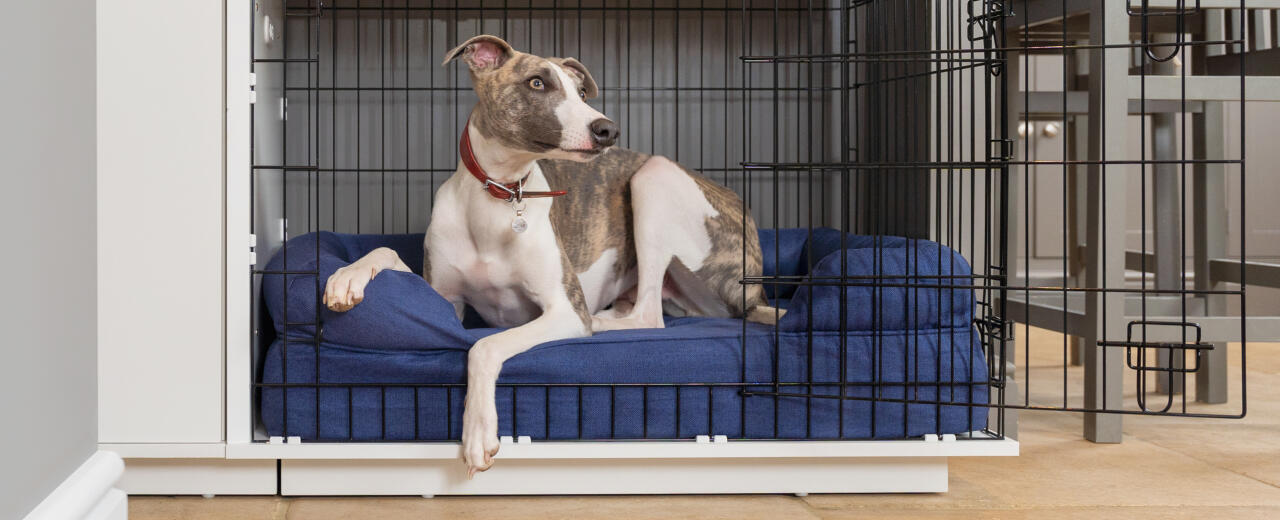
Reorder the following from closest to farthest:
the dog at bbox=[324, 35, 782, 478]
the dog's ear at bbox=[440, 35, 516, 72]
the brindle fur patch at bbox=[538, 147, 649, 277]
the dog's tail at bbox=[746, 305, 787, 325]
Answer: the dog at bbox=[324, 35, 782, 478]
the dog's ear at bbox=[440, 35, 516, 72]
the dog's tail at bbox=[746, 305, 787, 325]
the brindle fur patch at bbox=[538, 147, 649, 277]

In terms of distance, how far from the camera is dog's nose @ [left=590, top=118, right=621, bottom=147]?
2186 mm

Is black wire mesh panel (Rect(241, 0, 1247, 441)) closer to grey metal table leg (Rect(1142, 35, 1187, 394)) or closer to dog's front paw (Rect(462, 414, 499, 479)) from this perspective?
grey metal table leg (Rect(1142, 35, 1187, 394))

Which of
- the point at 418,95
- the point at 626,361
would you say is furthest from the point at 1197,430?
the point at 418,95

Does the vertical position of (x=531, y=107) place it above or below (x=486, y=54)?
below

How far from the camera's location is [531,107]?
2246mm

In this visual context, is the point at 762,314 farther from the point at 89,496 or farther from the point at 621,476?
the point at 89,496

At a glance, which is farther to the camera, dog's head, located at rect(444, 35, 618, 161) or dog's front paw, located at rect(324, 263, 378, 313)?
dog's head, located at rect(444, 35, 618, 161)

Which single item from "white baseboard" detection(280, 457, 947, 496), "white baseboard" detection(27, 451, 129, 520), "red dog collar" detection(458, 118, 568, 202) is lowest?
"white baseboard" detection(280, 457, 947, 496)

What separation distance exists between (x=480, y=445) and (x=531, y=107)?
2.41 feet

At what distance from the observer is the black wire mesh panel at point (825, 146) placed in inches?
85.9

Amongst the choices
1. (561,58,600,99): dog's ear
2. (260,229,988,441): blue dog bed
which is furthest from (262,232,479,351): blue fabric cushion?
(561,58,600,99): dog's ear

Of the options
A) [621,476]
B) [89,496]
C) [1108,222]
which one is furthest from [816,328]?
[89,496]

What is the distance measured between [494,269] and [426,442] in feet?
1.59

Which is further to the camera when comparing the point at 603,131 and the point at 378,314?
the point at 603,131
